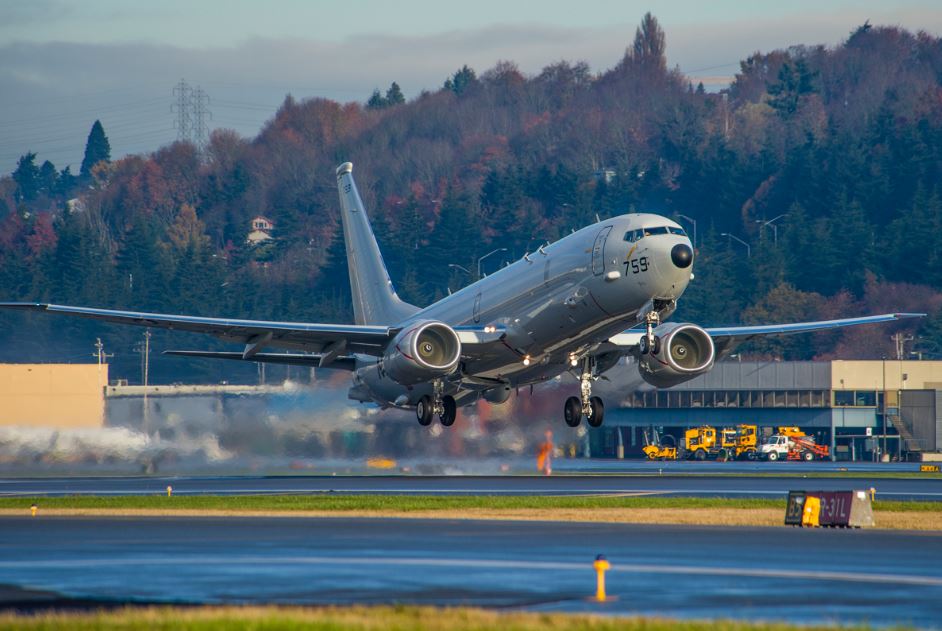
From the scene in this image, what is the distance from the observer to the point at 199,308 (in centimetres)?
19700

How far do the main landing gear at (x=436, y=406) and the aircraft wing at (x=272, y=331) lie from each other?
265cm

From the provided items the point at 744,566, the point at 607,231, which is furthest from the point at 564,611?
the point at 607,231

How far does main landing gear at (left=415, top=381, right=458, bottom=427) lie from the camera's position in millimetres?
56375

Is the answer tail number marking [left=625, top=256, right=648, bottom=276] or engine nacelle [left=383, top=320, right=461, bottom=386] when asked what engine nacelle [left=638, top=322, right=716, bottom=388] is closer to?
tail number marking [left=625, top=256, right=648, bottom=276]

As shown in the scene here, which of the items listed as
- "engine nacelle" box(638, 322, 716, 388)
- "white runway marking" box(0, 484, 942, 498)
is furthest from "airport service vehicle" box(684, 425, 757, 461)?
"engine nacelle" box(638, 322, 716, 388)

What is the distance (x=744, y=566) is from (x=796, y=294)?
16184 cm

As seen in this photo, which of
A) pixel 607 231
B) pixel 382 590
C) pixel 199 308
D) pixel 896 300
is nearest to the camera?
pixel 382 590

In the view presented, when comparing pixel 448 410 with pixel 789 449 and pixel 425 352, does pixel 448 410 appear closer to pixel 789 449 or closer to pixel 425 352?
pixel 425 352

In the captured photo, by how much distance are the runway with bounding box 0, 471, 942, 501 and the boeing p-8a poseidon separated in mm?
5892

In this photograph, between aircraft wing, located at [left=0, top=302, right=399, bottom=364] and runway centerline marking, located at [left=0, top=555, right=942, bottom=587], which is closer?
runway centerline marking, located at [left=0, top=555, right=942, bottom=587]

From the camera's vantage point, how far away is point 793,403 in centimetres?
13862

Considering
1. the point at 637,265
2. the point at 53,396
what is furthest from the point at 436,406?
the point at 53,396

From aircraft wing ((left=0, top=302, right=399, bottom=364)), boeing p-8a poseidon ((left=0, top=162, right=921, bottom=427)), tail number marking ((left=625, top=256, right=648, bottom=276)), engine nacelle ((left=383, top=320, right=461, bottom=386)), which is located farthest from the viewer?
aircraft wing ((left=0, top=302, right=399, bottom=364))

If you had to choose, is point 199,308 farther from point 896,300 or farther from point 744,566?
point 744,566
